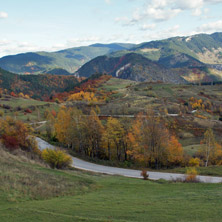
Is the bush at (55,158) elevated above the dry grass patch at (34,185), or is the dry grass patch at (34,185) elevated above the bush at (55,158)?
the dry grass patch at (34,185)

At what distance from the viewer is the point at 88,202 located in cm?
1819

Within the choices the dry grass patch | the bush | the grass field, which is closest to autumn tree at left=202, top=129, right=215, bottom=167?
the bush

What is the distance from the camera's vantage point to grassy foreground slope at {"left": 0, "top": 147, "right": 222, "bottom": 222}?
1403 cm

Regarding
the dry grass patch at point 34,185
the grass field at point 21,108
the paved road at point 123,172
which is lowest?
the paved road at point 123,172

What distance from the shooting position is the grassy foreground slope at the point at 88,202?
1403cm

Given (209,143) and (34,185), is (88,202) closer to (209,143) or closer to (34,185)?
(34,185)

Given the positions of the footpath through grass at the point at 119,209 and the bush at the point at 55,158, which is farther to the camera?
the bush at the point at 55,158

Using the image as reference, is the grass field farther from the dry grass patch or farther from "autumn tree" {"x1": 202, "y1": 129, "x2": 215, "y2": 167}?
the dry grass patch

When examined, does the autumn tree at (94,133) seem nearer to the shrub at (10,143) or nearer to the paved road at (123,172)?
the paved road at (123,172)

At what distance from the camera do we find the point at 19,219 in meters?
12.9

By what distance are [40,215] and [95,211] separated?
3.89m

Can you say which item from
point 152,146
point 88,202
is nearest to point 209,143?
point 152,146

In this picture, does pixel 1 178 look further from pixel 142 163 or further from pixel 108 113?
pixel 108 113

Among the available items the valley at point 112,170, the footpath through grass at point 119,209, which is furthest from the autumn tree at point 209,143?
the footpath through grass at point 119,209
